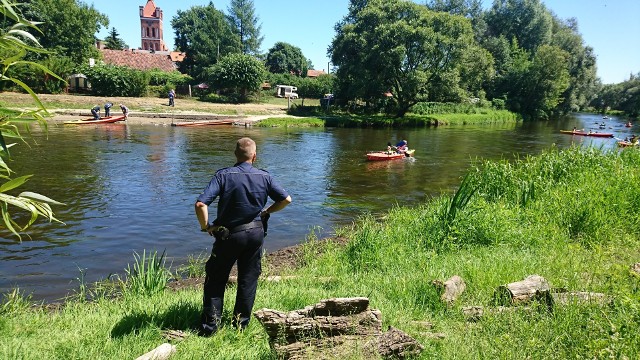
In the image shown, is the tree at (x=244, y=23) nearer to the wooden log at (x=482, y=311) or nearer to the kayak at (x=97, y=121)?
the kayak at (x=97, y=121)

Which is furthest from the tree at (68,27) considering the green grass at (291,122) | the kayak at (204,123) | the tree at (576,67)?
the tree at (576,67)

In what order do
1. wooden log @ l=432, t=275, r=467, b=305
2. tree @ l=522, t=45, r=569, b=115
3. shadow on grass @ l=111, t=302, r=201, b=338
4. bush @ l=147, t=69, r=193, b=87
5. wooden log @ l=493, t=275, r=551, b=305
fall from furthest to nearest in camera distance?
tree @ l=522, t=45, r=569, b=115
bush @ l=147, t=69, r=193, b=87
wooden log @ l=432, t=275, r=467, b=305
wooden log @ l=493, t=275, r=551, b=305
shadow on grass @ l=111, t=302, r=201, b=338

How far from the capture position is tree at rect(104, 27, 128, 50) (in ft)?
287

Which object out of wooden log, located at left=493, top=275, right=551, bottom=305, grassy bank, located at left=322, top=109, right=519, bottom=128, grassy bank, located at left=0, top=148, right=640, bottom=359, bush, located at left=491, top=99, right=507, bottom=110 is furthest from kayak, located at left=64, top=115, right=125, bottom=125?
bush, located at left=491, top=99, right=507, bottom=110

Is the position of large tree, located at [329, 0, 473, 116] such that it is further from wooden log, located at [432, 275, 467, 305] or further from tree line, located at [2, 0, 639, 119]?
wooden log, located at [432, 275, 467, 305]

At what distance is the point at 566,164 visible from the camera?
1212 cm

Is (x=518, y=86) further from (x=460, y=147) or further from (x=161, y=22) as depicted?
(x=161, y=22)

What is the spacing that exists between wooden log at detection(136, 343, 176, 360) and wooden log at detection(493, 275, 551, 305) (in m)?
3.50

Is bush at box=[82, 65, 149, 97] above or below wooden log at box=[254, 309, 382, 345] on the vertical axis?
above

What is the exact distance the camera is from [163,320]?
457cm

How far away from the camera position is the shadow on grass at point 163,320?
14.1 ft

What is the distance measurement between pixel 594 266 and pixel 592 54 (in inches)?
3133

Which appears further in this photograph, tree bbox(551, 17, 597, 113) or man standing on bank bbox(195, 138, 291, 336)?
tree bbox(551, 17, 597, 113)

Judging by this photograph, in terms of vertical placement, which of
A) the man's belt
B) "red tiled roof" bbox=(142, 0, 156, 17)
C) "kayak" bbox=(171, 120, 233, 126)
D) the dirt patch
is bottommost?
the dirt patch
